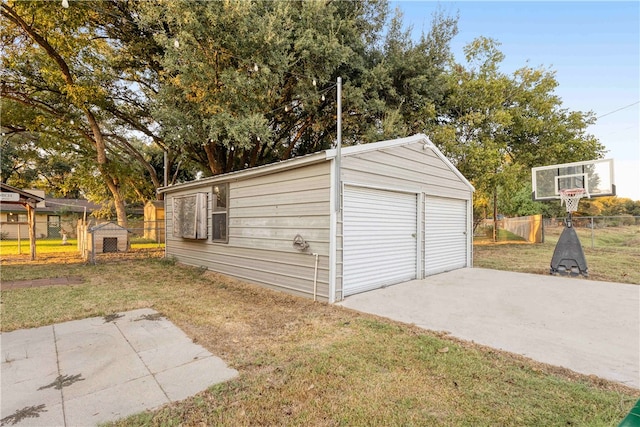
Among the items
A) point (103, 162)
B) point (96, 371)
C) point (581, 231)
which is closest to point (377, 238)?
point (96, 371)

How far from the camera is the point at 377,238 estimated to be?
18.2 feet

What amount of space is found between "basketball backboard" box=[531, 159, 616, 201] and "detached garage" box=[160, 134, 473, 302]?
5.64ft

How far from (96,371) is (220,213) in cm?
478

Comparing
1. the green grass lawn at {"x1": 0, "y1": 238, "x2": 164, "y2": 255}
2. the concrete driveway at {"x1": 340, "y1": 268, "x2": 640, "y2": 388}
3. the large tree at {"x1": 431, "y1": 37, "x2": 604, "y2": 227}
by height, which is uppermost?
the large tree at {"x1": 431, "y1": 37, "x2": 604, "y2": 227}

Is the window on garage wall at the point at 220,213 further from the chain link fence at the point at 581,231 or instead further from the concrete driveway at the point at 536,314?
the chain link fence at the point at 581,231

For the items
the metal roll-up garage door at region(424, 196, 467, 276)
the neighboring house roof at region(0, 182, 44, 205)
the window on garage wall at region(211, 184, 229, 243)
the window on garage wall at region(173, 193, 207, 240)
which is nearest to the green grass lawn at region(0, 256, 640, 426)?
the window on garage wall at region(211, 184, 229, 243)

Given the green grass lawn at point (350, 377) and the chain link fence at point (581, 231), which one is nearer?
the green grass lawn at point (350, 377)

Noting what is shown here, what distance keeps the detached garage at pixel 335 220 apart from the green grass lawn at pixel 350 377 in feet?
3.18

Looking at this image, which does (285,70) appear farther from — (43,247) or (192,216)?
(43,247)

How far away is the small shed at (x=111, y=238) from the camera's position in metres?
10.0

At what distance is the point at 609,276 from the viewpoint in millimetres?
6680

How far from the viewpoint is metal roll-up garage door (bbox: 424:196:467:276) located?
6.86 m

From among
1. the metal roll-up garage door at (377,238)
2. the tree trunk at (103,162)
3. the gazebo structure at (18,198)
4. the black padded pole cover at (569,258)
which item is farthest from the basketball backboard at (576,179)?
the tree trunk at (103,162)

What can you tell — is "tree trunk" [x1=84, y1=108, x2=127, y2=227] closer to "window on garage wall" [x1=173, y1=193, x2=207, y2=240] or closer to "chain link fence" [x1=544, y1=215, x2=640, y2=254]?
"window on garage wall" [x1=173, y1=193, x2=207, y2=240]
